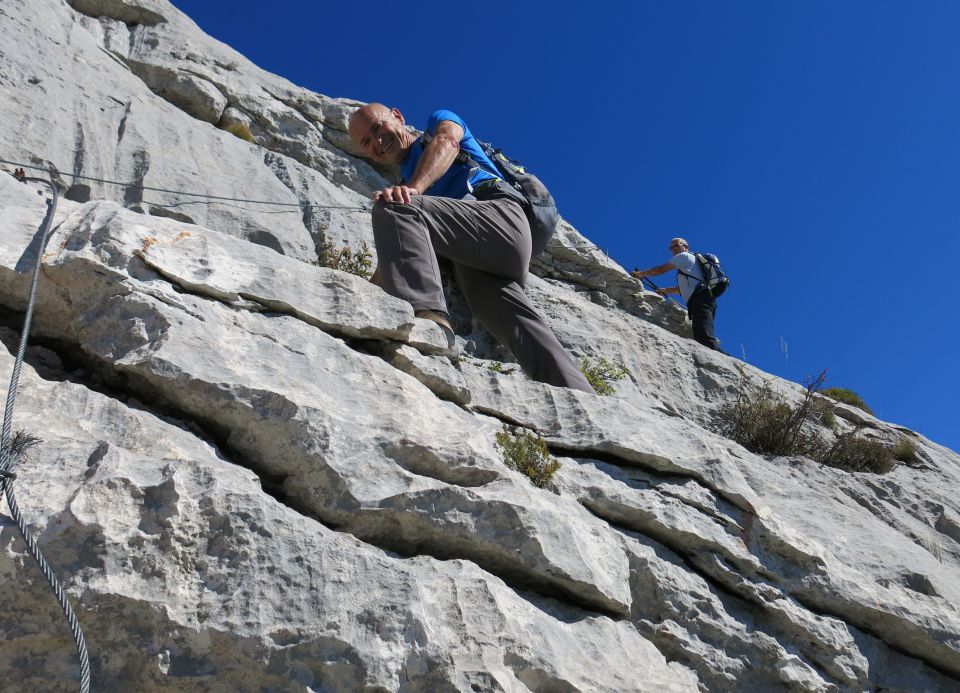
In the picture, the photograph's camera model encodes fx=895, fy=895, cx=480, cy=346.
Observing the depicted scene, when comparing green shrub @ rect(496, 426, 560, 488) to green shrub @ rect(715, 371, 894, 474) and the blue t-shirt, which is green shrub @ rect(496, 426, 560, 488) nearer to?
the blue t-shirt

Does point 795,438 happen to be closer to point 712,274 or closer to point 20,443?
point 712,274

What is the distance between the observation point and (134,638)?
371 cm

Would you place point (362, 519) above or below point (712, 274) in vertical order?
below

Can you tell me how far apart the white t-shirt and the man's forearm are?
7184 millimetres

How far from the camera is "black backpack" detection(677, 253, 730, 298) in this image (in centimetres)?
1372

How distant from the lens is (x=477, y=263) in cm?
755

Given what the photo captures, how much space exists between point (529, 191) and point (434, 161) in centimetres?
107

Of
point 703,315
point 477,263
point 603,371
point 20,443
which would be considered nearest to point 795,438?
point 603,371

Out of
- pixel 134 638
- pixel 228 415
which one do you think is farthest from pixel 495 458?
pixel 134 638

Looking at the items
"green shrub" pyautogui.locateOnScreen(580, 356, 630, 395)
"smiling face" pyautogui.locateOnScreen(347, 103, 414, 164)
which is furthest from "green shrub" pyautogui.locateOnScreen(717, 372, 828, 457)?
"smiling face" pyautogui.locateOnScreen(347, 103, 414, 164)

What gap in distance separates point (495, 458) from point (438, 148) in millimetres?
3073

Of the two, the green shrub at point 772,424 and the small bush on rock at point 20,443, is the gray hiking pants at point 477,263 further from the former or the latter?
the small bush on rock at point 20,443

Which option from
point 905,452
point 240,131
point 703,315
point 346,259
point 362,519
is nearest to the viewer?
point 362,519

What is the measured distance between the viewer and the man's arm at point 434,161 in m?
6.98
